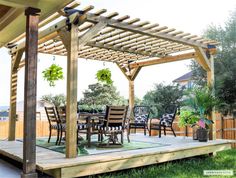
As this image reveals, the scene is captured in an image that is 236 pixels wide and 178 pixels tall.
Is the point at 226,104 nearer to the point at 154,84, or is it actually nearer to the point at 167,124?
the point at 167,124

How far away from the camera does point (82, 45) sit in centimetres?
475

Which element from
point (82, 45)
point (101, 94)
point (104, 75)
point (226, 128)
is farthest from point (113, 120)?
point (101, 94)

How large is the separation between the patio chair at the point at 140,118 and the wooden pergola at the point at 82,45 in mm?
741

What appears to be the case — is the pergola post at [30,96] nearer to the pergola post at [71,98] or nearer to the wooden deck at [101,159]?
the wooden deck at [101,159]

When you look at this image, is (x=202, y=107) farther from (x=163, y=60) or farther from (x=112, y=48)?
(x=112, y=48)

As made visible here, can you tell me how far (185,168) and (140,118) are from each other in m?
3.25

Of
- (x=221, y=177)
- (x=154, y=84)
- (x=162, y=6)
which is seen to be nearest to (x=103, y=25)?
(x=221, y=177)

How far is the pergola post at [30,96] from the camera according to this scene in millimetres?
3941

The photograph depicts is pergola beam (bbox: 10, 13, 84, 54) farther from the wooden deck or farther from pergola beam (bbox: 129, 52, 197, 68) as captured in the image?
pergola beam (bbox: 129, 52, 197, 68)

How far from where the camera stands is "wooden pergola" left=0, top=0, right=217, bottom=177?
4031 mm

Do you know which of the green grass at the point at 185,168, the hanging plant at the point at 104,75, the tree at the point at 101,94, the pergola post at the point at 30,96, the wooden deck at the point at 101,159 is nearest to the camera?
the pergola post at the point at 30,96

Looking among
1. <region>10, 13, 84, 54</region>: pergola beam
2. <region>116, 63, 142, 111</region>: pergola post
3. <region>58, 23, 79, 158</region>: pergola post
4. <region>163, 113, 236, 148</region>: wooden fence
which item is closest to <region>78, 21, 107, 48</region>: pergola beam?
<region>58, 23, 79, 158</region>: pergola post

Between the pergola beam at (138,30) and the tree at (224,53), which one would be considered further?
the tree at (224,53)

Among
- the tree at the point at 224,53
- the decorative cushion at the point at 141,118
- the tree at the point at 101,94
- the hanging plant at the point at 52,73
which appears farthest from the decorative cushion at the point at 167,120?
the tree at the point at 101,94
